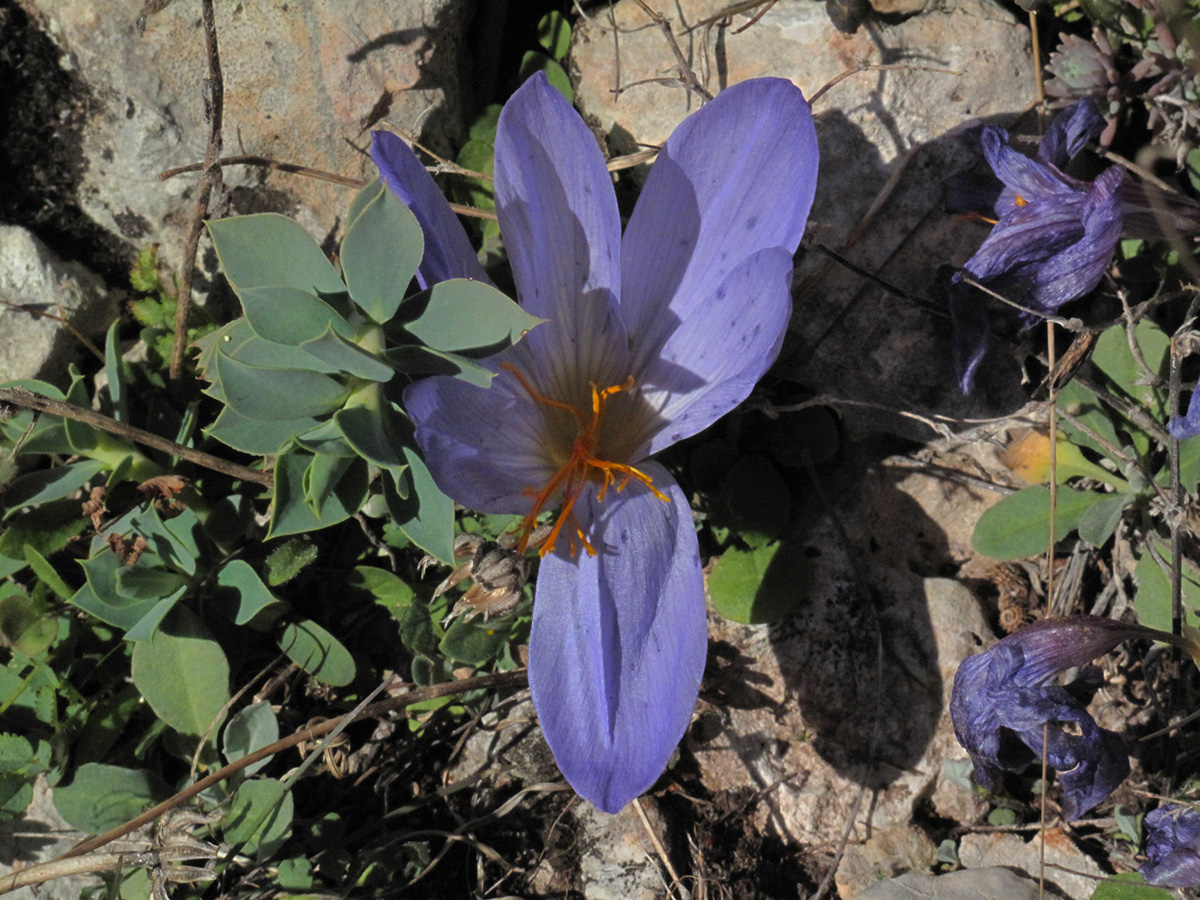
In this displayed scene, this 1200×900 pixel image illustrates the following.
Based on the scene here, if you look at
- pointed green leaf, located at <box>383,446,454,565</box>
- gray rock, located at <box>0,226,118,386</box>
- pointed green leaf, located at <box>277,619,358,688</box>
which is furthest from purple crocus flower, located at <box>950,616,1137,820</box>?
gray rock, located at <box>0,226,118,386</box>

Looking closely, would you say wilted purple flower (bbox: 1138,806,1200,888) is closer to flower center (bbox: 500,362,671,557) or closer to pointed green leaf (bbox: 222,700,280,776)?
flower center (bbox: 500,362,671,557)

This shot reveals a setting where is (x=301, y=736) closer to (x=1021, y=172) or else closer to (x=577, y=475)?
(x=577, y=475)

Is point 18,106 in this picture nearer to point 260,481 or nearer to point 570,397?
point 260,481

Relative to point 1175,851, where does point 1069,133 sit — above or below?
above

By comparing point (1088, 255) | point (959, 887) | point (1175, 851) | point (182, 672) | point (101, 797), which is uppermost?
point (1088, 255)

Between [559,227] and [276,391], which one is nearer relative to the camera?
[276,391]

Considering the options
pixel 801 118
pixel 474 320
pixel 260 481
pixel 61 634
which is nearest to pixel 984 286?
pixel 801 118

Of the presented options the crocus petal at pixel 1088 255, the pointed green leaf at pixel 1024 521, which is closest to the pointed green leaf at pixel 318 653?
the pointed green leaf at pixel 1024 521

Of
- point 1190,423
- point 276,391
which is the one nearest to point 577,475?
point 276,391
